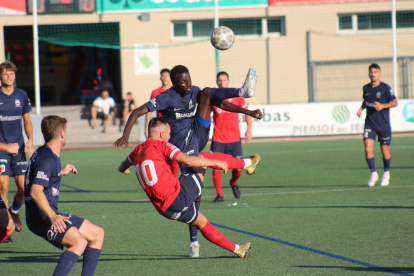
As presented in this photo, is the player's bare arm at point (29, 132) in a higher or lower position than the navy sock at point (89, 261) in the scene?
higher

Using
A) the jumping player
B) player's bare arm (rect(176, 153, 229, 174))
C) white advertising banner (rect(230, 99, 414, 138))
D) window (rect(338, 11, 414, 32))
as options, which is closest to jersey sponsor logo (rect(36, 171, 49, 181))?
Result: player's bare arm (rect(176, 153, 229, 174))

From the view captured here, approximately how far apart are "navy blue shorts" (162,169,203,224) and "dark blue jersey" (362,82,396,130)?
20.1ft

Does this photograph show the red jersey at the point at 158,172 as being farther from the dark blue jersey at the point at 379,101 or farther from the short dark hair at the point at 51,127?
the dark blue jersey at the point at 379,101

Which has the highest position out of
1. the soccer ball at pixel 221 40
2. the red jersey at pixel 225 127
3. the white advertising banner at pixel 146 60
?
the white advertising banner at pixel 146 60

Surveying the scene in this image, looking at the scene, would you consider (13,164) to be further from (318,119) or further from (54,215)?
(318,119)

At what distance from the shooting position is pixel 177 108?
6.09 m

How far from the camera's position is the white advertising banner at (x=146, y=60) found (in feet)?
85.9

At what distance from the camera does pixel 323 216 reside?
752cm

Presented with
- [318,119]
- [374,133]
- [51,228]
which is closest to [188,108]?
[51,228]

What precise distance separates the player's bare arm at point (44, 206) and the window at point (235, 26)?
77.0 feet

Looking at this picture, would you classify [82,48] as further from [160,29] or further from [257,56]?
[257,56]

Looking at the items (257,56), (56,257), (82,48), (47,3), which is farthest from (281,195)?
(82,48)

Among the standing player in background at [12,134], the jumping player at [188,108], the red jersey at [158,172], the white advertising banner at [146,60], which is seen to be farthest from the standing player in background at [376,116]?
the white advertising banner at [146,60]

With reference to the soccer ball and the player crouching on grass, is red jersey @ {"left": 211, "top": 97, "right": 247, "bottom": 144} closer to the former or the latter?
the soccer ball
